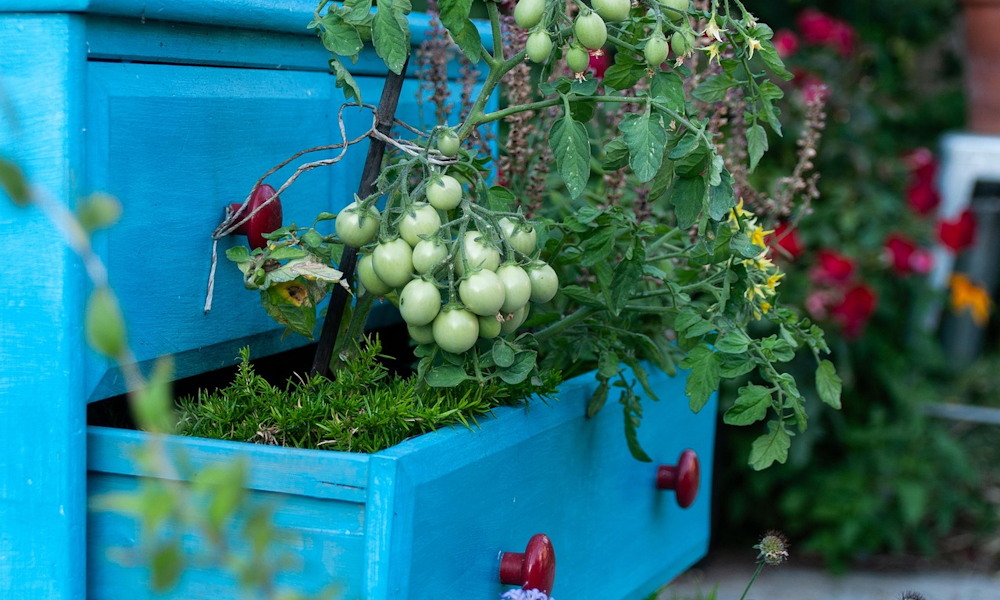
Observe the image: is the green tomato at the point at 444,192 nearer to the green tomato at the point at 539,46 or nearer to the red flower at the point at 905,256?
the green tomato at the point at 539,46

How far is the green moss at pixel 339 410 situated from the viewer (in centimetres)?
97

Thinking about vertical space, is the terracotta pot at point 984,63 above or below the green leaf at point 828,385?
above

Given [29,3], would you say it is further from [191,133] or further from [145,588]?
[145,588]

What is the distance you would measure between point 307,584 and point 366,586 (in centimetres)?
5

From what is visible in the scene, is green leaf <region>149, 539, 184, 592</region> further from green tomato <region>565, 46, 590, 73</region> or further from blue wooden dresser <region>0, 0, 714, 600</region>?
green tomato <region>565, 46, 590, 73</region>

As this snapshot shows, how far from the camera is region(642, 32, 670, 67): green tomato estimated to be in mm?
1006

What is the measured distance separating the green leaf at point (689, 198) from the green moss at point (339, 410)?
0.68 ft

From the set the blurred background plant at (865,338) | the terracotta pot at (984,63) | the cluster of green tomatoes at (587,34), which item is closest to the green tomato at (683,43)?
the cluster of green tomatoes at (587,34)

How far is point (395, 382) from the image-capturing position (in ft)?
3.57

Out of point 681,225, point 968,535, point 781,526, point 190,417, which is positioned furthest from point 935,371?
point 190,417

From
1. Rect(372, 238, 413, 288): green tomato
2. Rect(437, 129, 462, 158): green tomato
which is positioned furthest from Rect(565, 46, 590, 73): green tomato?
Rect(372, 238, 413, 288): green tomato

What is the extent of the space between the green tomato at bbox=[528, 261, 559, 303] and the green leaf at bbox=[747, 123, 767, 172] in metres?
0.26

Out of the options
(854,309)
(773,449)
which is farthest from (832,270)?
(773,449)

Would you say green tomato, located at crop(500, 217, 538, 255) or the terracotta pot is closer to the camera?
green tomato, located at crop(500, 217, 538, 255)
